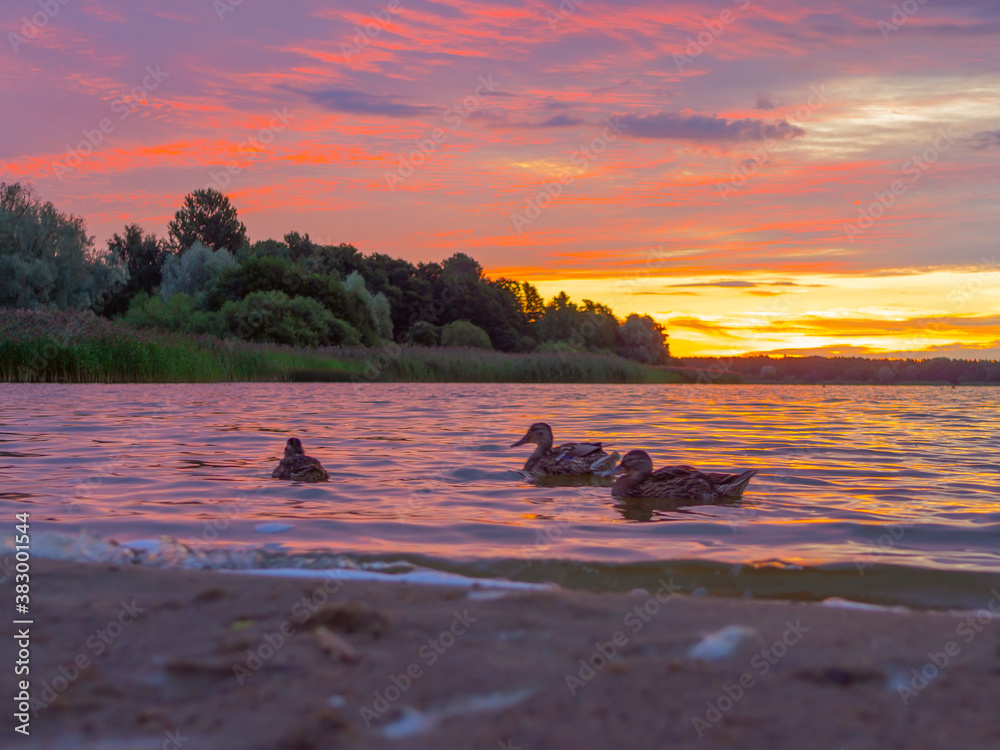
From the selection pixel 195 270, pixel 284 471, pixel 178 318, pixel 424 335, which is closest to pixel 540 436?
pixel 284 471

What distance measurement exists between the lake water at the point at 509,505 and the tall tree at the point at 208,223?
8748cm

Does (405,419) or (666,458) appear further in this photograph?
(405,419)

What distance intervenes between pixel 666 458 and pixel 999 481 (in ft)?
12.0

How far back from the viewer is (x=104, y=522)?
5.88 m

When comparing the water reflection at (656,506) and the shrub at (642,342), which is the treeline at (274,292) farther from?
the water reflection at (656,506)

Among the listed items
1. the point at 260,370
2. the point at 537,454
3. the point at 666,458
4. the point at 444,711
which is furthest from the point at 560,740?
the point at 260,370

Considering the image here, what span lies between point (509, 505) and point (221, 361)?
88.3ft

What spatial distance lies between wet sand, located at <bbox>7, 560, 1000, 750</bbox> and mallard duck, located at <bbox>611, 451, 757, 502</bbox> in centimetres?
392

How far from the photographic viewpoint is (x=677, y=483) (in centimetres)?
795

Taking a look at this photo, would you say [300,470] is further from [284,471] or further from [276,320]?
[276,320]

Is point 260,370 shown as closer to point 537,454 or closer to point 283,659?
point 537,454

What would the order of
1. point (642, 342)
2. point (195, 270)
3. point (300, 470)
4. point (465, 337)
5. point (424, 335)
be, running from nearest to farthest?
point (300, 470)
point (465, 337)
point (195, 270)
point (424, 335)
point (642, 342)

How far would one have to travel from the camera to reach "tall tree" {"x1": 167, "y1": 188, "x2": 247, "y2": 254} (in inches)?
3816

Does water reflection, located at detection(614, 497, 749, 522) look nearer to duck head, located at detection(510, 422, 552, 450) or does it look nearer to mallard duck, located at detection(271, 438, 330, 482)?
duck head, located at detection(510, 422, 552, 450)
